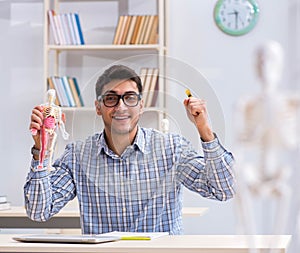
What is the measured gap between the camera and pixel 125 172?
2471mm

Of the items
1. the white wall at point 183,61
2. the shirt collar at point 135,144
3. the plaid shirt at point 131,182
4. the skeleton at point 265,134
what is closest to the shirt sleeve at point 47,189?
the plaid shirt at point 131,182

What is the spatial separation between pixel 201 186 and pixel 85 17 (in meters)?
2.38

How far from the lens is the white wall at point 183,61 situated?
4457 mm

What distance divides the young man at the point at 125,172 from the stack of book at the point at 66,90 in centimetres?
174

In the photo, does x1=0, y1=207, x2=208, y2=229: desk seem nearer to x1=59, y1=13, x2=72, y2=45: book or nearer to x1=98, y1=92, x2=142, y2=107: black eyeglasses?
x1=59, y1=13, x2=72, y2=45: book

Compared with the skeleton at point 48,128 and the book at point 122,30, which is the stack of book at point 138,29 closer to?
the book at point 122,30

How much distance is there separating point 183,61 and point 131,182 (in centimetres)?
210

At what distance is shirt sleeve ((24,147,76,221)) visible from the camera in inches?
91.6

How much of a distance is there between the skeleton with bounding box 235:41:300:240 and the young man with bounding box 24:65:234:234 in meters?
1.73

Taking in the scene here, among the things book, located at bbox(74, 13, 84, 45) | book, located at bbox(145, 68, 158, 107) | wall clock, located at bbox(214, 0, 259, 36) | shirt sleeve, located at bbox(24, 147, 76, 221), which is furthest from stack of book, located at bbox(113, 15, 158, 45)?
shirt sleeve, located at bbox(24, 147, 76, 221)

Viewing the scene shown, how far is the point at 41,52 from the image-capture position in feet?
15.0

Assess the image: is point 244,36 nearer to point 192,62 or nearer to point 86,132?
point 192,62

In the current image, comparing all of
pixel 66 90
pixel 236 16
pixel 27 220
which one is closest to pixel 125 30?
pixel 66 90

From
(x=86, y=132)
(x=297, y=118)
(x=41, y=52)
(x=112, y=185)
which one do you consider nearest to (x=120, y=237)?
(x=112, y=185)
